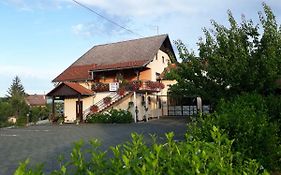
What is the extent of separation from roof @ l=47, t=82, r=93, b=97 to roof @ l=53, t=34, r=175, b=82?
72.7 inches

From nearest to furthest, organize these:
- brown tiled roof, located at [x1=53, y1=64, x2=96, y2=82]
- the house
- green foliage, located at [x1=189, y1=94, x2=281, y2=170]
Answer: green foliage, located at [x1=189, y1=94, x2=281, y2=170], the house, brown tiled roof, located at [x1=53, y1=64, x2=96, y2=82]

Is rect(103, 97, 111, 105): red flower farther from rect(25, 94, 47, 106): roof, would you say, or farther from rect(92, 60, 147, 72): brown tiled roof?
rect(25, 94, 47, 106): roof

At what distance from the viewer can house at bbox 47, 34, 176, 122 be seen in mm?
30125

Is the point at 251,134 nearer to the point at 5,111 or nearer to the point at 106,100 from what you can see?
the point at 106,100

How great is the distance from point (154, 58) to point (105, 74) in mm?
5259

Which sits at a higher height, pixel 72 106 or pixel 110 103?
pixel 110 103

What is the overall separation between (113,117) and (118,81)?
4603 mm

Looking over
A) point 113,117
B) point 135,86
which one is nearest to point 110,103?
point 113,117

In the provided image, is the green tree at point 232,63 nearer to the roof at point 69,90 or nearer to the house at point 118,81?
the house at point 118,81

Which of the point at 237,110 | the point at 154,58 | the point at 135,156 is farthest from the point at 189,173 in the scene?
the point at 154,58

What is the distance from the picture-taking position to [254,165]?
7.97ft

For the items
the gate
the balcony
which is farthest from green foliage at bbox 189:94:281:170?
the gate

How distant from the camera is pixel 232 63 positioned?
32.8ft

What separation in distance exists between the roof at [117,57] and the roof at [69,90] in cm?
185
